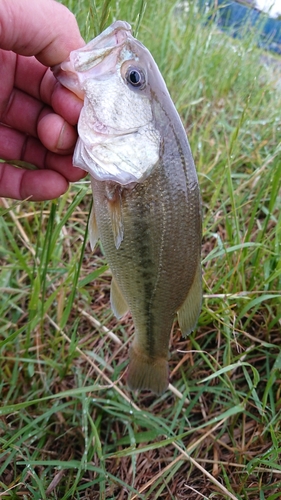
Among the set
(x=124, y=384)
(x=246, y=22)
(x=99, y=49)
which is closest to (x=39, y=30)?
(x=99, y=49)

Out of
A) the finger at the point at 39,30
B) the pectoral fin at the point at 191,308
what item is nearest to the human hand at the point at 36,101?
the finger at the point at 39,30

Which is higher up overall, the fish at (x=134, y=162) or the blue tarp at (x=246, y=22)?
the blue tarp at (x=246, y=22)

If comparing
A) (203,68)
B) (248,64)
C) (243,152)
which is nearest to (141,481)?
(243,152)

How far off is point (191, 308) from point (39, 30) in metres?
1.04

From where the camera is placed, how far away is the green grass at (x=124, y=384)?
5.05ft

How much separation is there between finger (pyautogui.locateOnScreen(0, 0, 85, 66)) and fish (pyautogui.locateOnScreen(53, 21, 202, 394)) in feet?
0.20

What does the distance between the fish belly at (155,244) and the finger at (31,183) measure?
0.28 m

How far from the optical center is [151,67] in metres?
1.34

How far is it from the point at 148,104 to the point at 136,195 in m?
0.29

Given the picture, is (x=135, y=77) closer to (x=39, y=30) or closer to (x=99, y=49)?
(x=99, y=49)

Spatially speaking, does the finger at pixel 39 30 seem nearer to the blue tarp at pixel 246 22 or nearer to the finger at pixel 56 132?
the finger at pixel 56 132

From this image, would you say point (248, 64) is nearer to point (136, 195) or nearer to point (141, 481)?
→ point (136, 195)

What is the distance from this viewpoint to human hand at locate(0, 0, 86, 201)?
1.28 meters

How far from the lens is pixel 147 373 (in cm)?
162
